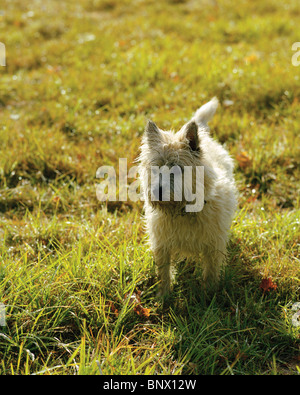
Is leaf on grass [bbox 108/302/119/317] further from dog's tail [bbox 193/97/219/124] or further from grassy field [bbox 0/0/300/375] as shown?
dog's tail [bbox 193/97/219/124]

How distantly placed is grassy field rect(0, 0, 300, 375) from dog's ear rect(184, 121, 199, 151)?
951 millimetres

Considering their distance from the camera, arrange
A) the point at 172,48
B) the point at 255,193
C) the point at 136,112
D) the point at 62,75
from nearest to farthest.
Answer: the point at 255,193, the point at 136,112, the point at 62,75, the point at 172,48

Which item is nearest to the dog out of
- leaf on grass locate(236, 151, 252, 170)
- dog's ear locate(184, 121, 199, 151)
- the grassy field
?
dog's ear locate(184, 121, 199, 151)

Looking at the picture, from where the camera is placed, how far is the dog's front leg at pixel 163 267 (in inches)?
118

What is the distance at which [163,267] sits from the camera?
302cm

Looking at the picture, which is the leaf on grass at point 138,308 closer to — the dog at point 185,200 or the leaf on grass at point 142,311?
the leaf on grass at point 142,311

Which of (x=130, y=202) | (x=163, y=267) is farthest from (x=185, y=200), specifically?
(x=130, y=202)

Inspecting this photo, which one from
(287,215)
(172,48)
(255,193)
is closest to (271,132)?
(255,193)

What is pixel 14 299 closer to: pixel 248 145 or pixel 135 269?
pixel 135 269

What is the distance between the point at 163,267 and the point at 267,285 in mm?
758

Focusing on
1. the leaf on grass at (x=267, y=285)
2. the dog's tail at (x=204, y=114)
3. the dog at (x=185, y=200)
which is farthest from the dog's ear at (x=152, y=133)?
the leaf on grass at (x=267, y=285)

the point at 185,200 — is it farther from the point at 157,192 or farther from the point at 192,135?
the point at 192,135

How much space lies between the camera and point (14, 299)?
2.59 meters
